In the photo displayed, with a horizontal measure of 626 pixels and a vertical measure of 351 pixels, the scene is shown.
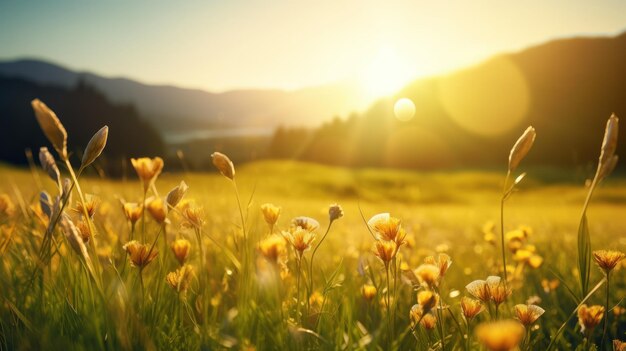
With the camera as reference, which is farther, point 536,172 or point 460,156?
point 460,156

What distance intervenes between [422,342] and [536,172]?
55.8 meters

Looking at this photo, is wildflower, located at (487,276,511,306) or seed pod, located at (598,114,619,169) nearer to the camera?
seed pod, located at (598,114,619,169)

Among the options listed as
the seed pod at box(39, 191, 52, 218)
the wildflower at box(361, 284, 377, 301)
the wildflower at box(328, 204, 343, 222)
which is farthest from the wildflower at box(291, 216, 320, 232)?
the seed pod at box(39, 191, 52, 218)

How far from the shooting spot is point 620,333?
2.44 metres

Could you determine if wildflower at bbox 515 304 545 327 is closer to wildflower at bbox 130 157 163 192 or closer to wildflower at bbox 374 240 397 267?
wildflower at bbox 374 240 397 267

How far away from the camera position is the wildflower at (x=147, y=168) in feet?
4.83

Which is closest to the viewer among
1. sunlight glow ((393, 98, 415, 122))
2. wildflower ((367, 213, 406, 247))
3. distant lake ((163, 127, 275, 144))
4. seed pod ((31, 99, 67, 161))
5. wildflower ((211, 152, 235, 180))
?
seed pod ((31, 99, 67, 161))

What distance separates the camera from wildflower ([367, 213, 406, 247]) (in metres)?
1.46

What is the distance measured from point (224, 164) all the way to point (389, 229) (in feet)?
1.92

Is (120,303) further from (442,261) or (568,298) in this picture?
(568,298)

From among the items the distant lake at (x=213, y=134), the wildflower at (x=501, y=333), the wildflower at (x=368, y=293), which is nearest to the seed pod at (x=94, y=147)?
the wildflower at (x=368, y=293)

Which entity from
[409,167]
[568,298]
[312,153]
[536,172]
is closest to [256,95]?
[312,153]

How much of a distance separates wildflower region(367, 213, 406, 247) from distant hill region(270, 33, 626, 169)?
65.6m

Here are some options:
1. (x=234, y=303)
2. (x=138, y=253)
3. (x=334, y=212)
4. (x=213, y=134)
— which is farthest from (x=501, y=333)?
(x=213, y=134)
